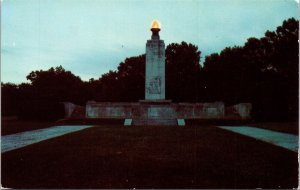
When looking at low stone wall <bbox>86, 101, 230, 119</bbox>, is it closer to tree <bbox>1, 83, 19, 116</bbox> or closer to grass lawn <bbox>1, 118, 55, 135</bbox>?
grass lawn <bbox>1, 118, 55, 135</bbox>

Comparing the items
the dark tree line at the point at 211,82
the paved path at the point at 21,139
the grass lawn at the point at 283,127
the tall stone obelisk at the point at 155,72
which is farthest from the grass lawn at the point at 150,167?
the dark tree line at the point at 211,82

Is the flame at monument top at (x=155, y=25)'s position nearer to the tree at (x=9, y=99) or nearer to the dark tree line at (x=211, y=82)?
the dark tree line at (x=211, y=82)

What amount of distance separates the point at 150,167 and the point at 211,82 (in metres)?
42.5

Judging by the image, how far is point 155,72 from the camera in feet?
107

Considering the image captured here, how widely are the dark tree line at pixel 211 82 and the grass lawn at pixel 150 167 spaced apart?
2281cm

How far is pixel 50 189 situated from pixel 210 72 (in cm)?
4649

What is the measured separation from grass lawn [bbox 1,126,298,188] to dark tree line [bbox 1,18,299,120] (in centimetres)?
2281

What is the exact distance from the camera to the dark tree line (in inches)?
1395

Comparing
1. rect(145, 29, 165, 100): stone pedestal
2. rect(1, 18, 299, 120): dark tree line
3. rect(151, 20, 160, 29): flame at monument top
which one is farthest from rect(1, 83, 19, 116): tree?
rect(151, 20, 160, 29): flame at monument top

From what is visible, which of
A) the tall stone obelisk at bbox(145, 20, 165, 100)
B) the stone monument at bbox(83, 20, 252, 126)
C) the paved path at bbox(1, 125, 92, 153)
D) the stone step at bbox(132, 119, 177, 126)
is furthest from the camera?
the tall stone obelisk at bbox(145, 20, 165, 100)

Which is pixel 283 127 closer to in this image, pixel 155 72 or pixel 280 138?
pixel 280 138

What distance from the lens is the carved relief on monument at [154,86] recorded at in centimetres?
3250

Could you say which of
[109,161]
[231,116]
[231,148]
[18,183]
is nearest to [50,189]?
[18,183]

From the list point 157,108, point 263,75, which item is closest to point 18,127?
point 157,108
